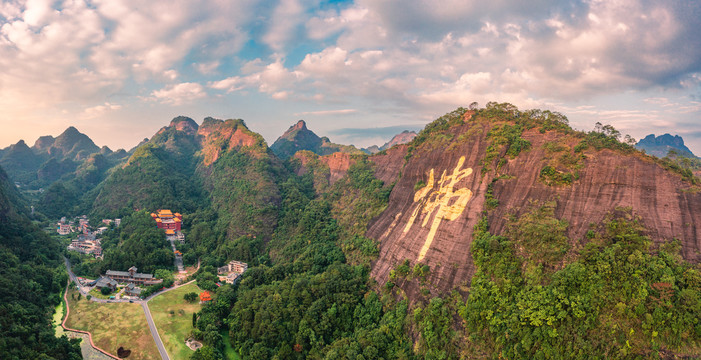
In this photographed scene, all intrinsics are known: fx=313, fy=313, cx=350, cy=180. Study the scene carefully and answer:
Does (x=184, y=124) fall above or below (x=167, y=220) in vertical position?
above

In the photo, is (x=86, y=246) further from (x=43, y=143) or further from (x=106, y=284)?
(x=43, y=143)

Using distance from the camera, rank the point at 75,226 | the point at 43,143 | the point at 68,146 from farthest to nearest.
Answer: the point at 43,143 → the point at 68,146 → the point at 75,226

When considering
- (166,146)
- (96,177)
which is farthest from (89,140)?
(166,146)

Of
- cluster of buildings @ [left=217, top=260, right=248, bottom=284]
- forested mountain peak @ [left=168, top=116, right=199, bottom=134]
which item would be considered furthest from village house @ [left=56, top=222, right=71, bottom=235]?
forested mountain peak @ [left=168, top=116, right=199, bottom=134]

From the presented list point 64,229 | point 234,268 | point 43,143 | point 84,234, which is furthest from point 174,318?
point 43,143

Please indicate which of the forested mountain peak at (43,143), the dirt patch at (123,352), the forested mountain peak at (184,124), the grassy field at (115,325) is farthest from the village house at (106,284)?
the forested mountain peak at (43,143)

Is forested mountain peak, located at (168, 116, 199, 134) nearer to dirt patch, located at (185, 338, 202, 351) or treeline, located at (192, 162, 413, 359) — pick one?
treeline, located at (192, 162, 413, 359)

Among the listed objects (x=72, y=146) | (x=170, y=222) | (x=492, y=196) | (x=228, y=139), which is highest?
(x=72, y=146)

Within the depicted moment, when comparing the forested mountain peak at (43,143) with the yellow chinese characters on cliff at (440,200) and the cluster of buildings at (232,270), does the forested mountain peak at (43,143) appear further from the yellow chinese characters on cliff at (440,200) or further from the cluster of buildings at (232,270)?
the yellow chinese characters on cliff at (440,200)
